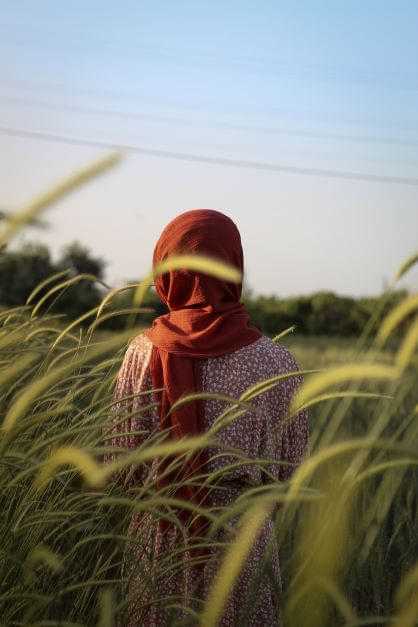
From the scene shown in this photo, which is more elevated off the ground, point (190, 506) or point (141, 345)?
point (190, 506)

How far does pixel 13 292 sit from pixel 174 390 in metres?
33.9

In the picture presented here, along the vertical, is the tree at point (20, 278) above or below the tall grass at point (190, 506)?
below

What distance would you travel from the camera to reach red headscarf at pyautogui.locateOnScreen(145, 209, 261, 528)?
90.9 inches

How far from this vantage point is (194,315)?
7.77ft

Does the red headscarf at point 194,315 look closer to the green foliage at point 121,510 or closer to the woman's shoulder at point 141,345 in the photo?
the woman's shoulder at point 141,345

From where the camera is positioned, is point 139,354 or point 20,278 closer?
point 139,354

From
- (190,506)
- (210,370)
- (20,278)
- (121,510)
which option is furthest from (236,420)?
(20,278)

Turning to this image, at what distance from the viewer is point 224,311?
2383mm

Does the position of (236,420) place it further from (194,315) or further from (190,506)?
(190,506)

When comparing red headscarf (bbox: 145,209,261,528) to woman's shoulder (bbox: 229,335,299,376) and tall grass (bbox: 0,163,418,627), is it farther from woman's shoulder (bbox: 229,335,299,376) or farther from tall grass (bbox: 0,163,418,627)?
tall grass (bbox: 0,163,418,627)

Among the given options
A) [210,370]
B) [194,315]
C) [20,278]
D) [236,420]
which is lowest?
[20,278]

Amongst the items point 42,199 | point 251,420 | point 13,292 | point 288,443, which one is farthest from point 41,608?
point 13,292

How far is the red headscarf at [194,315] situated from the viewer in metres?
2.31

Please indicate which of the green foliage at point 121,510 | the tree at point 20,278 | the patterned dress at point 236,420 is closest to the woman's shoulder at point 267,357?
the patterned dress at point 236,420
